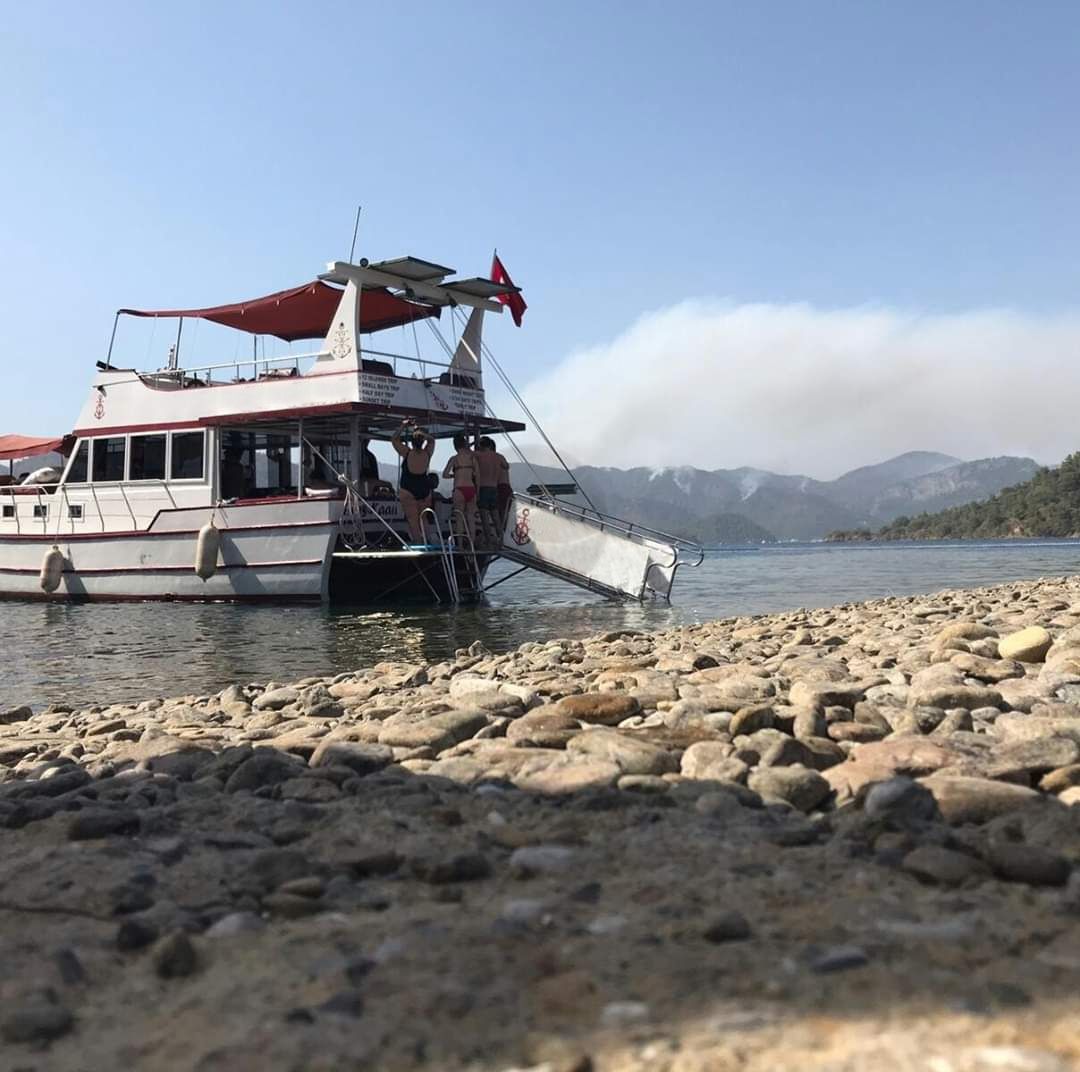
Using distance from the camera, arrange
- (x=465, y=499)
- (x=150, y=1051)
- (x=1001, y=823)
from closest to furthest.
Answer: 1. (x=150, y=1051)
2. (x=1001, y=823)
3. (x=465, y=499)

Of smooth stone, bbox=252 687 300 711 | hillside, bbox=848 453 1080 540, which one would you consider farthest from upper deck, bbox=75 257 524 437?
hillside, bbox=848 453 1080 540

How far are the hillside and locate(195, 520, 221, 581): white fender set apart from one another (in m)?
109

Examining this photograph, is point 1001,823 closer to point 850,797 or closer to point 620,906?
point 850,797

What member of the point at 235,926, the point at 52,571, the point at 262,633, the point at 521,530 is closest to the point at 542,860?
the point at 235,926

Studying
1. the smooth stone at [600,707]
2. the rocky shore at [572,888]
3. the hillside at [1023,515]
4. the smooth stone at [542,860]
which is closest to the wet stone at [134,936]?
the rocky shore at [572,888]

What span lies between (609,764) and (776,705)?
1.38 m

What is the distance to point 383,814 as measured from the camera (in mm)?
3648

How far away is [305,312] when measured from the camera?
1894cm

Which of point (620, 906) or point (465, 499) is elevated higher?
point (465, 499)

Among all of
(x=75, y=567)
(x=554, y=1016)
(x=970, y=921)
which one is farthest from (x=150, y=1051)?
(x=75, y=567)

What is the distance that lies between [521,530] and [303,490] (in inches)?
160

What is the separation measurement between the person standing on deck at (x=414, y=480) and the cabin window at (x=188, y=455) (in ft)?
12.8

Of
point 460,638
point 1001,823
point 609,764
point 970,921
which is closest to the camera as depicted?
point 970,921

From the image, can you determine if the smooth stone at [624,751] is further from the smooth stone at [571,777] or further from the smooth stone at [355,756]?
the smooth stone at [355,756]
